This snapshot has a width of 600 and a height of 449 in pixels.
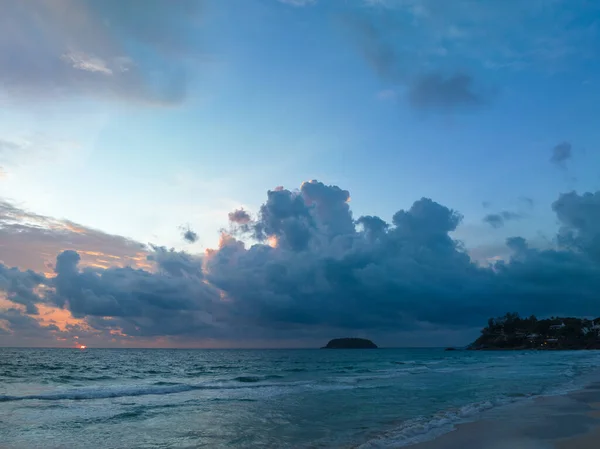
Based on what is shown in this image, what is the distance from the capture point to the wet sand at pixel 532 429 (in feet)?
44.2

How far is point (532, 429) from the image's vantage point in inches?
625

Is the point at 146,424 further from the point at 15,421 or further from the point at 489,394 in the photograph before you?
the point at 489,394

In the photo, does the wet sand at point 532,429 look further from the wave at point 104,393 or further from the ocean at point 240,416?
the wave at point 104,393

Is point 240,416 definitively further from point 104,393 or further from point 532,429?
point 104,393

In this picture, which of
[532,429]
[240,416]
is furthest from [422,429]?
[240,416]

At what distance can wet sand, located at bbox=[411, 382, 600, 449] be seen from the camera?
13469 millimetres

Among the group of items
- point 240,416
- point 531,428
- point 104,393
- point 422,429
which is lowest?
point 104,393

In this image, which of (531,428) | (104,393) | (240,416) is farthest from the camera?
(104,393)

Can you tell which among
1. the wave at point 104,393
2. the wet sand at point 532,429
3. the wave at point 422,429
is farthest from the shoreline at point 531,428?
the wave at point 104,393

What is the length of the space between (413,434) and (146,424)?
448 inches

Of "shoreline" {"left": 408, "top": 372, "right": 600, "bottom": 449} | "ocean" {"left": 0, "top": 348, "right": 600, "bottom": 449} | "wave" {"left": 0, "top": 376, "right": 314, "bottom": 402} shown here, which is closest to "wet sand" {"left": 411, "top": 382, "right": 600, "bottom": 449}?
"shoreline" {"left": 408, "top": 372, "right": 600, "bottom": 449}

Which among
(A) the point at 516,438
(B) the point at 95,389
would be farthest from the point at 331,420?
(B) the point at 95,389

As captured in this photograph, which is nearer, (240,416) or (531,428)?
(531,428)

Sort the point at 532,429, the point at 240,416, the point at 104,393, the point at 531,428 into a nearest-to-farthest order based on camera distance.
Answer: the point at 532,429
the point at 531,428
the point at 240,416
the point at 104,393
